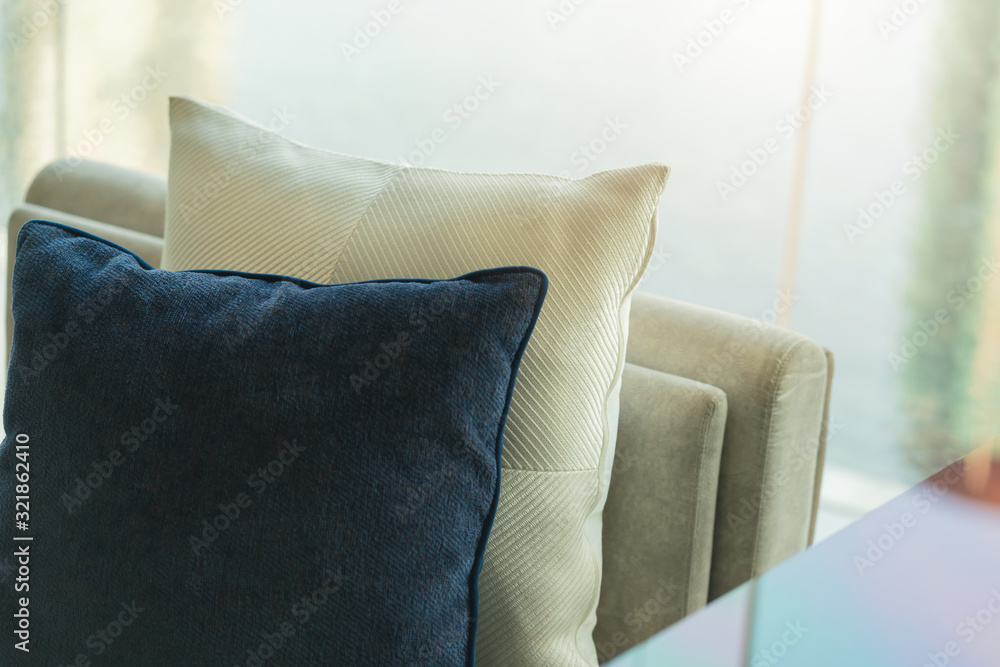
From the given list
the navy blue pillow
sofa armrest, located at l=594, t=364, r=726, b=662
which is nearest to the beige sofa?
sofa armrest, located at l=594, t=364, r=726, b=662

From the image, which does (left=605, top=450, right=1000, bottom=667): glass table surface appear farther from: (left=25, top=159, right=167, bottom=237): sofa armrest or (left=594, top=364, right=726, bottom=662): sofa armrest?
(left=25, top=159, right=167, bottom=237): sofa armrest

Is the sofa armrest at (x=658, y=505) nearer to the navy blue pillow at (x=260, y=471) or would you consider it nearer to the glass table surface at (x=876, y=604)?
the glass table surface at (x=876, y=604)

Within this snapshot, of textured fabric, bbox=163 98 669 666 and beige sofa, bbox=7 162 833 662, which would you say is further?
beige sofa, bbox=7 162 833 662

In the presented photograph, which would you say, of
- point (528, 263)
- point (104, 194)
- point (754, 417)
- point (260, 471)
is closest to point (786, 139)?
point (754, 417)

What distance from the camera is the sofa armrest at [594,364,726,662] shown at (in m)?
1.06

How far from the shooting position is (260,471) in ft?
2.33

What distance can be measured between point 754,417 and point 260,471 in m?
0.61

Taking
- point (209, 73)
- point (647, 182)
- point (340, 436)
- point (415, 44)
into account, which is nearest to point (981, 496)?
point (647, 182)

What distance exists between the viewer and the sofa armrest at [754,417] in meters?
1.08

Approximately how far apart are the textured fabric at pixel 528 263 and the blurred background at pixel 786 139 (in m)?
1.17

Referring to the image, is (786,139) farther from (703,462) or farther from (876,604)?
(876,604)

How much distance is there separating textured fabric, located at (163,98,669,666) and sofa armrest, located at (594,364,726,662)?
94 mm

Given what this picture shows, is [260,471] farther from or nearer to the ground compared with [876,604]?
farther from the ground

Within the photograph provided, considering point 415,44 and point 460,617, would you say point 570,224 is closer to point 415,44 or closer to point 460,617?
point 460,617
